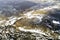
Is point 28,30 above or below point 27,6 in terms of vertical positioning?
below

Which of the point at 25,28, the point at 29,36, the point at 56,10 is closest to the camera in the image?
the point at 29,36

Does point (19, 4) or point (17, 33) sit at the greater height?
point (19, 4)

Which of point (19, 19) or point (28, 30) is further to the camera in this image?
point (19, 19)

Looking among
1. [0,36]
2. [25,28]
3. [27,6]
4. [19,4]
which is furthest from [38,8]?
[0,36]

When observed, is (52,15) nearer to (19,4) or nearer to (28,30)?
(28,30)

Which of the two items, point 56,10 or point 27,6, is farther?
point 27,6

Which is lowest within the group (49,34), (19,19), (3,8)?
(49,34)

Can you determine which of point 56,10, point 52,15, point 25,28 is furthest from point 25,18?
point 56,10

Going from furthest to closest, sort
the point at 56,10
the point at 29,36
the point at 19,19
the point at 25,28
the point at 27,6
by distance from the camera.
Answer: the point at 27,6, the point at 56,10, the point at 19,19, the point at 25,28, the point at 29,36

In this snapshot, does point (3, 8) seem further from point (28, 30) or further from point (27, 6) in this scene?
point (28, 30)
